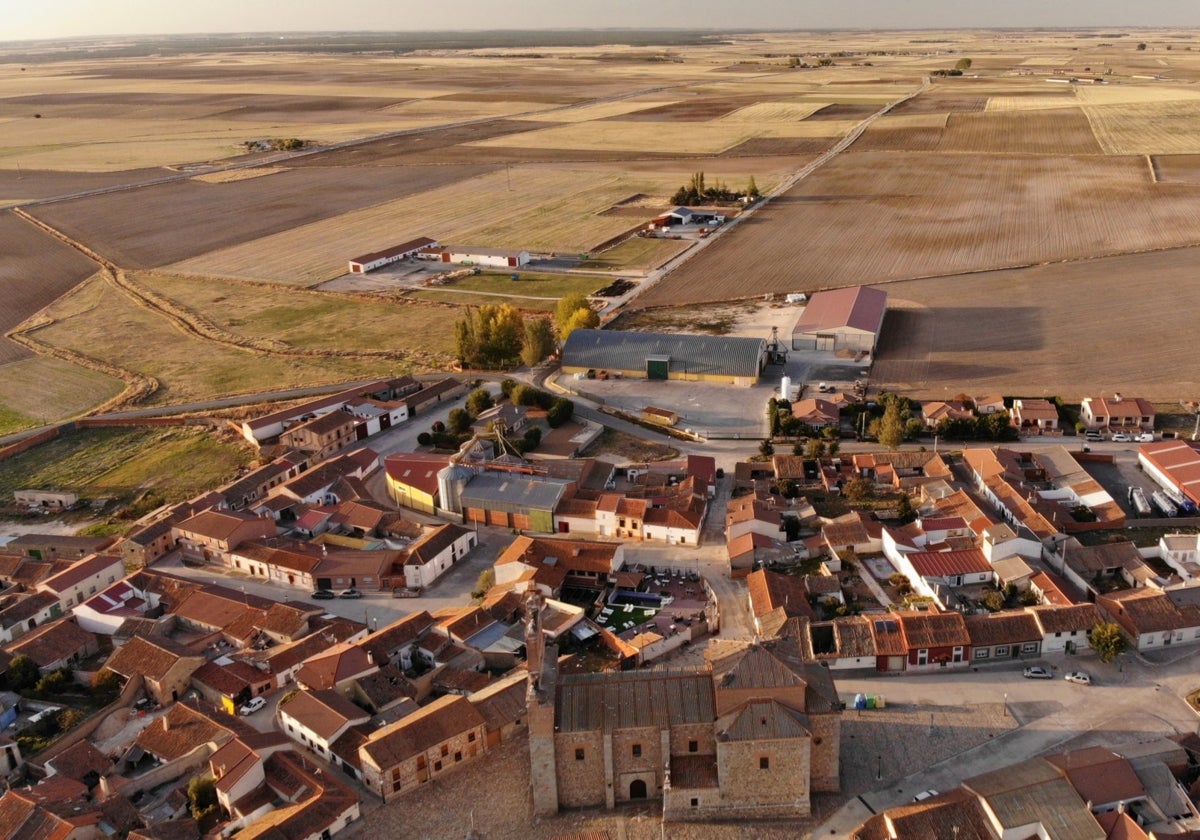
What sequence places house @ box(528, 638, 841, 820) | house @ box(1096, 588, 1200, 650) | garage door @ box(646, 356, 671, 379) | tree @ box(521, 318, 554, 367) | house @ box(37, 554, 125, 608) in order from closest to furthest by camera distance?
house @ box(528, 638, 841, 820)
house @ box(1096, 588, 1200, 650)
house @ box(37, 554, 125, 608)
garage door @ box(646, 356, 671, 379)
tree @ box(521, 318, 554, 367)

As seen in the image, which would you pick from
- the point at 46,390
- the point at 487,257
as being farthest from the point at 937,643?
the point at 487,257

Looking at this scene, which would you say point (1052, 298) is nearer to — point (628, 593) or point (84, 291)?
point (628, 593)

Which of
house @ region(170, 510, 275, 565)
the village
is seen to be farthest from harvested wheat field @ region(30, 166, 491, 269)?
house @ region(170, 510, 275, 565)

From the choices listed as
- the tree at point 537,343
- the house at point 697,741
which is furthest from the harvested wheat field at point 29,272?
the house at point 697,741

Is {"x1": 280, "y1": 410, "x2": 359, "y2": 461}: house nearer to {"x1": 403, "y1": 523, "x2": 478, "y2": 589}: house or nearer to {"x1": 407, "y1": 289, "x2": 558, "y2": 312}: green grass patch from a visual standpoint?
{"x1": 403, "y1": 523, "x2": 478, "y2": 589}: house

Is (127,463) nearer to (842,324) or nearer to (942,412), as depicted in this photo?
(842,324)

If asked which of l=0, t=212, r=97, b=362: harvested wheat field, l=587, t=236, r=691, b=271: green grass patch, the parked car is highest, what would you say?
l=0, t=212, r=97, b=362: harvested wheat field

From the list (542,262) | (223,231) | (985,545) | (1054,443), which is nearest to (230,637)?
(985,545)
